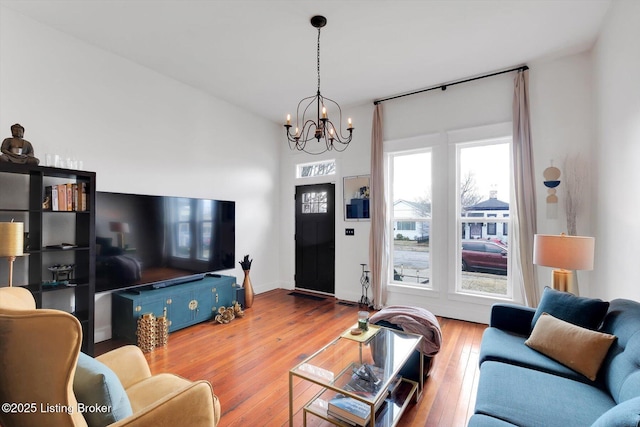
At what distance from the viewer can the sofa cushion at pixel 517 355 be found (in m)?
1.77

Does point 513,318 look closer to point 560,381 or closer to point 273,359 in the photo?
point 560,381

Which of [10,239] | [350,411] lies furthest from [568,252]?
[10,239]

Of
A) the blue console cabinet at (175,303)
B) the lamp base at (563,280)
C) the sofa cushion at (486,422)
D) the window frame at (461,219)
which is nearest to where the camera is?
the sofa cushion at (486,422)

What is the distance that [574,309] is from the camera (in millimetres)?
2018

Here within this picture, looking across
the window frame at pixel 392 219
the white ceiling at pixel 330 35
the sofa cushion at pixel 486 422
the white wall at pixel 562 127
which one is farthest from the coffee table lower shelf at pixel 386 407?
the white ceiling at pixel 330 35

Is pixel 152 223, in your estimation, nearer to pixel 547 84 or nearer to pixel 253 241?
pixel 253 241

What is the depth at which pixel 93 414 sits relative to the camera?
107 centimetres

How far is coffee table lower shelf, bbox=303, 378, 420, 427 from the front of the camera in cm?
181

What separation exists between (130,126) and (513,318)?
14.3ft

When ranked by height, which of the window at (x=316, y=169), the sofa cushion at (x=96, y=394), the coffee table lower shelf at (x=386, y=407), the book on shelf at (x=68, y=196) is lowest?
the coffee table lower shelf at (x=386, y=407)

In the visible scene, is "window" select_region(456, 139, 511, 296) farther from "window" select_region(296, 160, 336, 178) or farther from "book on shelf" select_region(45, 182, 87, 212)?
"book on shelf" select_region(45, 182, 87, 212)

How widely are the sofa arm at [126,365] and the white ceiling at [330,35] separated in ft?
8.97

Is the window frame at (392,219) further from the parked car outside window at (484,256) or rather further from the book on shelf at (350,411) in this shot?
the book on shelf at (350,411)

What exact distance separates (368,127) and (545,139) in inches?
90.6
